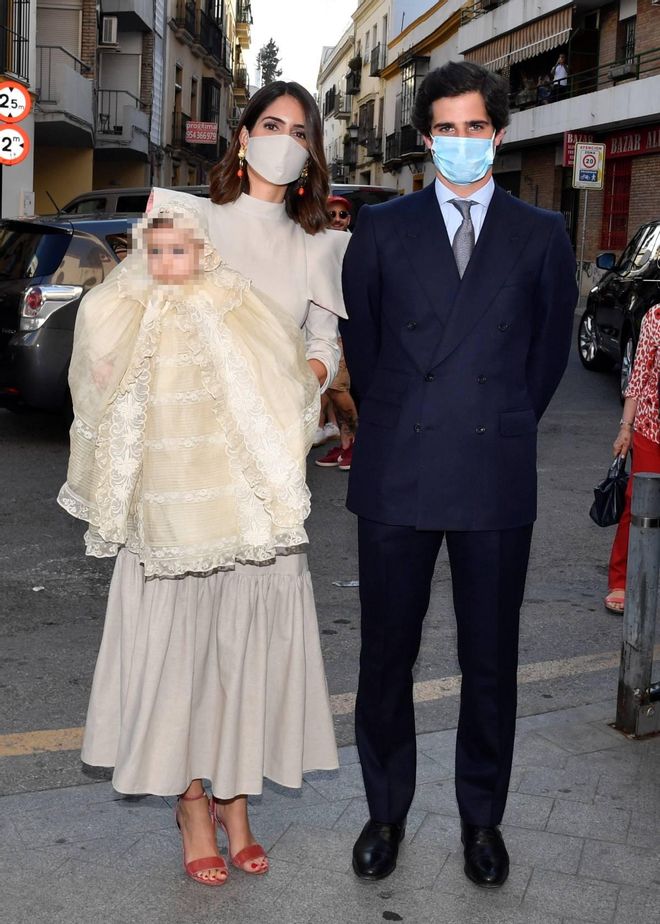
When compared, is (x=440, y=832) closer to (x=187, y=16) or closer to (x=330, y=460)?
(x=330, y=460)

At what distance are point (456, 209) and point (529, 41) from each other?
3410 cm

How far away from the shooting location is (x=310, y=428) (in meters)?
3.22

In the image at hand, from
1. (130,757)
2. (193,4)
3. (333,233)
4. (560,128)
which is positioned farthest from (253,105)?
(193,4)

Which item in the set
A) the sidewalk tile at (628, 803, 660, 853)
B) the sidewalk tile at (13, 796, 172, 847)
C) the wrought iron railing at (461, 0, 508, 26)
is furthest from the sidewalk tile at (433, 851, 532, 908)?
the wrought iron railing at (461, 0, 508, 26)

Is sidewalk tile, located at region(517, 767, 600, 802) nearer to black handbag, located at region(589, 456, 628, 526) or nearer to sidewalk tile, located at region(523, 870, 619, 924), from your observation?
sidewalk tile, located at region(523, 870, 619, 924)

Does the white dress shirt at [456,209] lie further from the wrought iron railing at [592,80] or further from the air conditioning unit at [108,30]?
the air conditioning unit at [108,30]

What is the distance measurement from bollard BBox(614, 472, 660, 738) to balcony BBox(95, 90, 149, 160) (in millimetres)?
30604

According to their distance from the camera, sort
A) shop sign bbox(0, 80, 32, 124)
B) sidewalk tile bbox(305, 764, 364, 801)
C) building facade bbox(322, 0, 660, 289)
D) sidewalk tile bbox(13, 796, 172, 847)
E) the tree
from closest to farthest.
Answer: sidewalk tile bbox(13, 796, 172, 847), sidewalk tile bbox(305, 764, 364, 801), shop sign bbox(0, 80, 32, 124), building facade bbox(322, 0, 660, 289), the tree

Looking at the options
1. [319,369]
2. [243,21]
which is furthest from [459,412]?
[243,21]

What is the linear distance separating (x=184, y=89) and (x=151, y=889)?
42926 mm

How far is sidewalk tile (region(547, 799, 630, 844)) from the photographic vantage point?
3586mm

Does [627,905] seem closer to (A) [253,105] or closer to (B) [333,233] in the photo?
(B) [333,233]

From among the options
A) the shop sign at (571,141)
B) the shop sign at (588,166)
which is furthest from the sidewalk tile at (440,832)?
the shop sign at (571,141)

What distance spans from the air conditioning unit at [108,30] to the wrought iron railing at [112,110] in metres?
1.34
